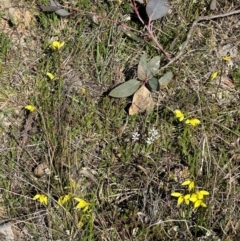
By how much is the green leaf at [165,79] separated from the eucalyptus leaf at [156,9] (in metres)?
0.41

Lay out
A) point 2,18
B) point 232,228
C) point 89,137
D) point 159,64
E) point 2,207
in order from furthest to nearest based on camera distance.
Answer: point 2,18 < point 159,64 < point 89,137 < point 2,207 < point 232,228

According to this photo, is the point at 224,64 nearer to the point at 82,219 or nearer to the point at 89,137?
the point at 89,137

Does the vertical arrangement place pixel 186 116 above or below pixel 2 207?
above

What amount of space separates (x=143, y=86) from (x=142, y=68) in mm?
100

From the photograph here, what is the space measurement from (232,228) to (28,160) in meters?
1.09

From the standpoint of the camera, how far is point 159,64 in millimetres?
3488

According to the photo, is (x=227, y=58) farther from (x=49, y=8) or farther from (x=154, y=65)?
(x=49, y=8)

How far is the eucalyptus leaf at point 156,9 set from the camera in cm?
362

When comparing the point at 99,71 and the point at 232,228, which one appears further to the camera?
the point at 99,71

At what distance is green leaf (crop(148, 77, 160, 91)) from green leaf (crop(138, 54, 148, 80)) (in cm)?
4

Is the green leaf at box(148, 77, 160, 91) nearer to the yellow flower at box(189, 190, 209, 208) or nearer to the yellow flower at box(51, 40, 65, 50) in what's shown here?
the yellow flower at box(51, 40, 65, 50)

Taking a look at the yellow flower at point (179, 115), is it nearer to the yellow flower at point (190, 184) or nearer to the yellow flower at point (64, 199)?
the yellow flower at point (190, 184)

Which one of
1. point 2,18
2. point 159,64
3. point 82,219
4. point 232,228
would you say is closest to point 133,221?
point 82,219

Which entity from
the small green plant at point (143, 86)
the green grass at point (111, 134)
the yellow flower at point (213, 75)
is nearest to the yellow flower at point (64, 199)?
the green grass at point (111, 134)
